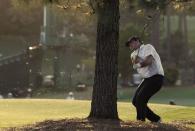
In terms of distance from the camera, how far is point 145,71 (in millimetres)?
9844

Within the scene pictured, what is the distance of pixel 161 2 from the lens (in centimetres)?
866

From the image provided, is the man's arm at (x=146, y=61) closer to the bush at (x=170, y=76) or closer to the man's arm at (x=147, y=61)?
the man's arm at (x=147, y=61)

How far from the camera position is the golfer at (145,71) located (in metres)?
9.70

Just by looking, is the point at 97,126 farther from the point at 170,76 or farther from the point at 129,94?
the point at 170,76

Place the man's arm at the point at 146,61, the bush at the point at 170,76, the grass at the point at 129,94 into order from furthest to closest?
the bush at the point at 170,76, the grass at the point at 129,94, the man's arm at the point at 146,61

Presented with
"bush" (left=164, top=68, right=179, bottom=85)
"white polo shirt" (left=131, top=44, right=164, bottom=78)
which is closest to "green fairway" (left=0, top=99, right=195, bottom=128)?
"white polo shirt" (left=131, top=44, right=164, bottom=78)

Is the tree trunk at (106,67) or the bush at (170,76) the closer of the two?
the tree trunk at (106,67)

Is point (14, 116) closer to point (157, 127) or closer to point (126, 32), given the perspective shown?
point (157, 127)

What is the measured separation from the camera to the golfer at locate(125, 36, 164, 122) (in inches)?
382

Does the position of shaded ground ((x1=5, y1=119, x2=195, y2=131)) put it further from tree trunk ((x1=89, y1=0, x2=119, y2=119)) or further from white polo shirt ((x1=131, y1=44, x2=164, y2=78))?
white polo shirt ((x1=131, y1=44, x2=164, y2=78))

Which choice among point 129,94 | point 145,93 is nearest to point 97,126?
point 145,93

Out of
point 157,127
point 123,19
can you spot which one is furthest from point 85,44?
point 157,127

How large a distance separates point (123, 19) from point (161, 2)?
44.8 m

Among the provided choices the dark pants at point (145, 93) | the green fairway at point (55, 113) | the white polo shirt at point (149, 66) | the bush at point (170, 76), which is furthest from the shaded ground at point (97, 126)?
the bush at point (170, 76)
